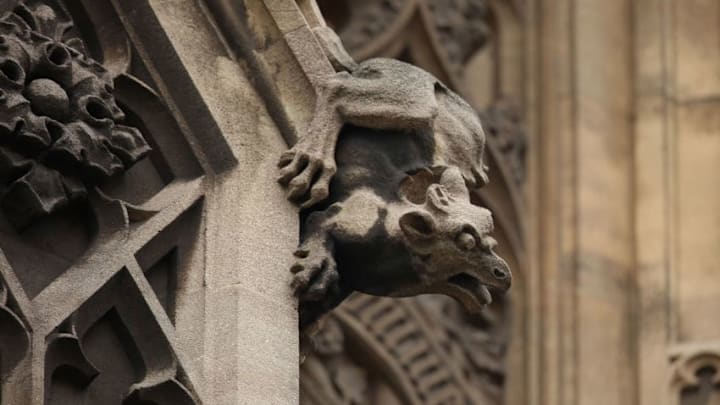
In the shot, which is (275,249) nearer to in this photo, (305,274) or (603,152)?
(305,274)

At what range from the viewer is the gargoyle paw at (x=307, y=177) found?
5.24 metres

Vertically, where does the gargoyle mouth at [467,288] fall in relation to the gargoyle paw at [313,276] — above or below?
below

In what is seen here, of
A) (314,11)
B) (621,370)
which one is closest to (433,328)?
(621,370)

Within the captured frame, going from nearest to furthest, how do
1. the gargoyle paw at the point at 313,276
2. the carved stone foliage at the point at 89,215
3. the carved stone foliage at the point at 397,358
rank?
1. the carved stone foliage at the point at 89,215
2. the gargoyle paw at the point at 313,276
3. the carved stone foliage at the point at 397,358

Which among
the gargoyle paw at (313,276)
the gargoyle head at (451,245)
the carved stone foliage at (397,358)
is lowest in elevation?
the carved stone foliage at (397,358)

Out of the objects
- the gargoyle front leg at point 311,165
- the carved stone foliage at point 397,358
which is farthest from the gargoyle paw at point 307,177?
the carved stone foliage at point 397,358

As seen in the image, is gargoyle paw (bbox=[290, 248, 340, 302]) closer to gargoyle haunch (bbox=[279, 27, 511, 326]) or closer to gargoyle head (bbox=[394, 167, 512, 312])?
gargoyle haunch (bbox=[279, 27, 511, 326])

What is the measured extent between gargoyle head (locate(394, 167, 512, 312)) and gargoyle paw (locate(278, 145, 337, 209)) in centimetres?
14

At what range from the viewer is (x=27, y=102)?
5031mm

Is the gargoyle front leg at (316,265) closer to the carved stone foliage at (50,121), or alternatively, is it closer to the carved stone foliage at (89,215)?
the carved stone foliage at (89,215)

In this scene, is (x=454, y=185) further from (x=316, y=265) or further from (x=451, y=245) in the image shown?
(x=316, y=265)

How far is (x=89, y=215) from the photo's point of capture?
201 inches

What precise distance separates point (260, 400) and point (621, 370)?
5.43 metres

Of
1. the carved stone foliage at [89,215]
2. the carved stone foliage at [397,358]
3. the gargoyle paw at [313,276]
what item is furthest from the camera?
the carved stone foliage at [397,358]
